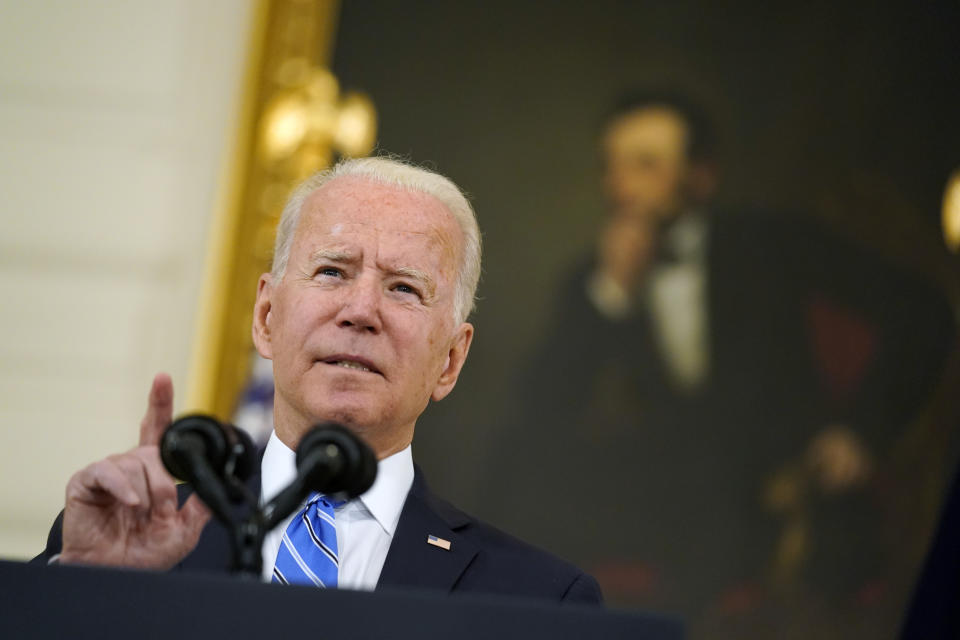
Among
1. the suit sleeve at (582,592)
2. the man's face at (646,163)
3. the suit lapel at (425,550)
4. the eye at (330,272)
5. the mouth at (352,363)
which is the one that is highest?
the man's face at (646,163)

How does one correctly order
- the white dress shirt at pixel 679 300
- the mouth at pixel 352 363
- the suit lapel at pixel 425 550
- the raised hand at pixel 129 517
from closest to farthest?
the raised hand at pixel 129 517, the suit lapel at pixel 425 550, the mouth at pixel 352 363, the white dress shirt at pixel 679 300

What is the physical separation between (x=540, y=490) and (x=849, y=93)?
7.60 ft

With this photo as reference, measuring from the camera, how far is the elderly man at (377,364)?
2225 mm

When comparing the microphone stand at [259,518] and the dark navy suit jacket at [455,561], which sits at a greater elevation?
the microphone stand at [259,518]

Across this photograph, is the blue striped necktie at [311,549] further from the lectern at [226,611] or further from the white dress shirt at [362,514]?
the lectern at [226,611]

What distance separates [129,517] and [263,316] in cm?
81

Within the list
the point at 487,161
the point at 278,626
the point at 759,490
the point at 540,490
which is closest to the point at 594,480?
the point at 540,490

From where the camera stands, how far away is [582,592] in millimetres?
2287

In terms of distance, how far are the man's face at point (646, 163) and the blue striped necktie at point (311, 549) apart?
356cm

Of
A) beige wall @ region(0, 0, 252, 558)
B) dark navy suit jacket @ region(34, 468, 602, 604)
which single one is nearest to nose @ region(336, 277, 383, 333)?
dark navy suit jacket @ region(34, 468, 602, 604)

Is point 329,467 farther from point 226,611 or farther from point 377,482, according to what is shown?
point 377,482

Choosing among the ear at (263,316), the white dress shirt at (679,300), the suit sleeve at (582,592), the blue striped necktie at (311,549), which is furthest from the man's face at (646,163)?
the blue striped necktie at (311,549)

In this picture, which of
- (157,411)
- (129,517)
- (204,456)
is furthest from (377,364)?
(204,456)

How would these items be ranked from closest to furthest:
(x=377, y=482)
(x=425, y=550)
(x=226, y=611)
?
(x=226, y=611), (x=425, y=550), (x=377, y=482)
